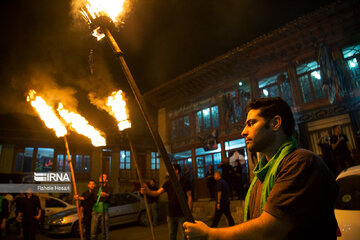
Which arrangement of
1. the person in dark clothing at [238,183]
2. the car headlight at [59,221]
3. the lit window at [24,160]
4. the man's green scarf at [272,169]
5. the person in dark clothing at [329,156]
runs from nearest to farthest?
the man's green scarf at [272,169] → the person in dark clothing at [329,156] → the car headlight at [59,221] → the person in dark clothing at [238,183] → the lit window at [24,160]

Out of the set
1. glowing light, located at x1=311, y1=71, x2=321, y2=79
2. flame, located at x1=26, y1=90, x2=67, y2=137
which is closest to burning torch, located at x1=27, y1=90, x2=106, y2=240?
flame, located at x1=26, y1=90, x2=67, y2=137

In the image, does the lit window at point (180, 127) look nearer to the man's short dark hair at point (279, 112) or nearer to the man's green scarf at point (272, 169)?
the man's short dark hair at point (279, 112)

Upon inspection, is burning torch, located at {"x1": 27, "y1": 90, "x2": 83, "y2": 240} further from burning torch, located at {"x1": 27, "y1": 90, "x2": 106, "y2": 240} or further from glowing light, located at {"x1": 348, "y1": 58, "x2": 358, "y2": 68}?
glowing light, located at {"x1": 348, "y1": 58, "x2": 358, "y2": 68}

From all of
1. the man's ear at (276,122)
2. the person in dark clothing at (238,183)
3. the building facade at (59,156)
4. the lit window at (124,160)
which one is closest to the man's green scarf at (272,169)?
the man's ear at (276,122)

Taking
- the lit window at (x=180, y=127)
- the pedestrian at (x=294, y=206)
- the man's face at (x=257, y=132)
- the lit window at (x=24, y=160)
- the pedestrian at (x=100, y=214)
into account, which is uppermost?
the lit window at (x=180, y=127)

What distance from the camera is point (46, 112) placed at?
7074mm

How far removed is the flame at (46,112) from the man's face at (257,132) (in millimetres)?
6693

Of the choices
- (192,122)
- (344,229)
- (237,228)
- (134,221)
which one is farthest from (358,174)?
(192,122)

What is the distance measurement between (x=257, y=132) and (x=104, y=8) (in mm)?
2166

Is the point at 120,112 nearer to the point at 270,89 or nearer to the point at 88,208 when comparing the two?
the point at 88,208

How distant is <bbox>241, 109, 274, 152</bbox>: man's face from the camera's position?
1.82m

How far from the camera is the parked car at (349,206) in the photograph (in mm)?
3154

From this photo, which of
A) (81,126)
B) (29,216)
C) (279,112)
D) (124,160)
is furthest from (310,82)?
(124,160)

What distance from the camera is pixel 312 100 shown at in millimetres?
12594
